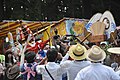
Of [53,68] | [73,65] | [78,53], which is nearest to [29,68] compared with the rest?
[53,68]

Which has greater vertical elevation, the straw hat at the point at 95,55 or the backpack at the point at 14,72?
the straw hat at the point at 95,55

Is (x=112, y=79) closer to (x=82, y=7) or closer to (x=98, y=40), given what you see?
(x=98, y=40)

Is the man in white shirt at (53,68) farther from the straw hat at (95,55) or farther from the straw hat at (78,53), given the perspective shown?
the straw hat at (95,55)

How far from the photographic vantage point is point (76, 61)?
253 inches

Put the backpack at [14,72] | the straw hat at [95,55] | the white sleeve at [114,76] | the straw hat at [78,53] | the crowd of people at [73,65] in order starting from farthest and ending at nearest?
the backpack at [14,72] → the straw hat at [78,53] → the straw hat at [95,55] → the crowd of people at [73,65] → the white sleeve at [114,76]

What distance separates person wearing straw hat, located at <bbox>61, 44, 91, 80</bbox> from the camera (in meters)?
6.34

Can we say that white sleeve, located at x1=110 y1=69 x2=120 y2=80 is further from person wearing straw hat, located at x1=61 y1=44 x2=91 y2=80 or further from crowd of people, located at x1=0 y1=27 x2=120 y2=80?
person wearing straw hat, located at x1=61 y1=44 x2=91 y2=80

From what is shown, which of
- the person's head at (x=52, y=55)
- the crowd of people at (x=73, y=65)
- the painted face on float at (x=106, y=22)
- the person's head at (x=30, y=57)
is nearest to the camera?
the crowd of people at (x=73, y=65)

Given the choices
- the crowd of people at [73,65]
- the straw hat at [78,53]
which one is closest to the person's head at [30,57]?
the crowd of people at [73,65]

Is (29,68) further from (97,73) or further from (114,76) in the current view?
(114,76)

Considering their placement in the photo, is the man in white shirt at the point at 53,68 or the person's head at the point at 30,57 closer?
the man in white shirt at the point at 53,68

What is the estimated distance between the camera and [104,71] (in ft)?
18.0

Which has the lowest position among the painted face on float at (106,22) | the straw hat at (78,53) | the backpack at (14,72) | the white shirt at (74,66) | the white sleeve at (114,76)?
the backpack at (14,72)

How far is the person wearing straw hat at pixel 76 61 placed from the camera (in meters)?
6.34
